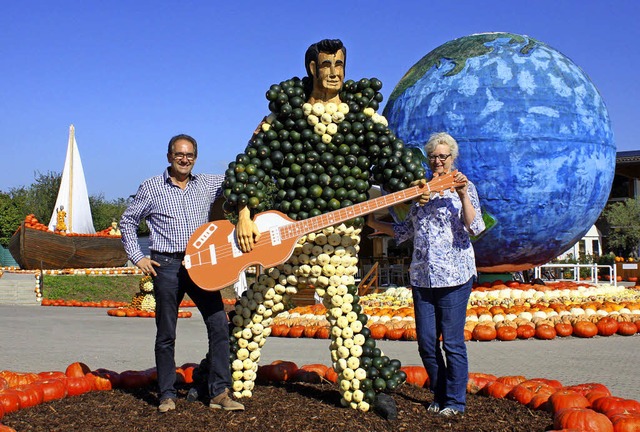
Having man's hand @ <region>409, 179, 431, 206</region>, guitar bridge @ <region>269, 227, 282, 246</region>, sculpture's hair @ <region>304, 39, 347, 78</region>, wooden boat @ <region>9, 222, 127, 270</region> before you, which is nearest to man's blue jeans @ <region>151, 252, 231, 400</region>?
guitar bridge @ <region>269, 227, 282, 246</region>

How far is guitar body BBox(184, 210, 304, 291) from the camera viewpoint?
429 centimetres

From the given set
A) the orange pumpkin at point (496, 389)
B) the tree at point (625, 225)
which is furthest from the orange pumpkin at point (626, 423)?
the tree at point (625, 225)

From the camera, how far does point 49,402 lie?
471 cm

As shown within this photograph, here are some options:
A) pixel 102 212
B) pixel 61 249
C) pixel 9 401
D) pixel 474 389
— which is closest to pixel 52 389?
pixel 9 401

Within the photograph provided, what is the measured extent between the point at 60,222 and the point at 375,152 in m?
25.2

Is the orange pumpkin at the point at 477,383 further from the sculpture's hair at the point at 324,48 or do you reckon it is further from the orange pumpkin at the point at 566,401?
the sculpture's hair at the point at 324,48

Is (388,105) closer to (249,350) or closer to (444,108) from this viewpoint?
(444,108)

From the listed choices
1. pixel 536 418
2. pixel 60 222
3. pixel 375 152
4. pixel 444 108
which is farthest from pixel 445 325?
pixel 60 222

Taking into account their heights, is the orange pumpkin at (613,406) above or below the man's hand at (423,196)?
below

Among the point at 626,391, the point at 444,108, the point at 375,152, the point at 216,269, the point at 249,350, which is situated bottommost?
the point at 626,391

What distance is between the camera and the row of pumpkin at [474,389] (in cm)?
376

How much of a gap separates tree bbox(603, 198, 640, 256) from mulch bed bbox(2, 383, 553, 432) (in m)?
34.8

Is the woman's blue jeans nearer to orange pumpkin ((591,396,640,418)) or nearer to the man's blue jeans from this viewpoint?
orange pumpkin ((591,396,640,418))

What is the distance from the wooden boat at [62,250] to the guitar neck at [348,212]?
67.0 ft
